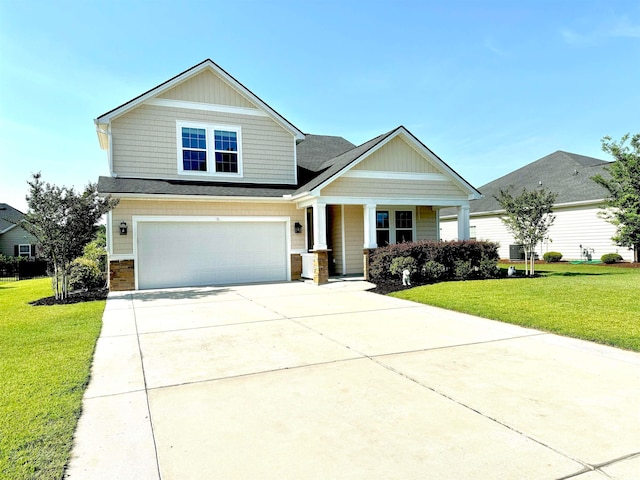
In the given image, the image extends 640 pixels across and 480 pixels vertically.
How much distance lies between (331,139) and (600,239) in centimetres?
1443

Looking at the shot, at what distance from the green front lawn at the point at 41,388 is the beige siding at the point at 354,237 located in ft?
32.9

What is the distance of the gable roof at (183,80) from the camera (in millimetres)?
13484

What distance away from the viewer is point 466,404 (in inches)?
142

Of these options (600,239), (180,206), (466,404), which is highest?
(180,206)

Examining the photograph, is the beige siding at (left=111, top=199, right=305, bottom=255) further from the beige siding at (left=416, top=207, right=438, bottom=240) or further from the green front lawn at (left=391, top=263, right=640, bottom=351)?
the green front lawn at (left=391, top=263, right=640, bottom=351)

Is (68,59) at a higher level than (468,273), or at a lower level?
higher

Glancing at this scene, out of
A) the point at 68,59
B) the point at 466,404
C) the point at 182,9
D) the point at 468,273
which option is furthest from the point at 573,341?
the point at 68,59

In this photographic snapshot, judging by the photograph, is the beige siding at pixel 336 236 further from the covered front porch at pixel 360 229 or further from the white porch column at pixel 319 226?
the white porch column at pixel 319 226

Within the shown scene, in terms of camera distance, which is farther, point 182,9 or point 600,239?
point 600,239

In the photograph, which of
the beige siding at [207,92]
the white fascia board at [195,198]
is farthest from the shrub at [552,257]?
the beige siding at [207,92]

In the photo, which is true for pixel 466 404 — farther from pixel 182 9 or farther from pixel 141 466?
pixel 182 9

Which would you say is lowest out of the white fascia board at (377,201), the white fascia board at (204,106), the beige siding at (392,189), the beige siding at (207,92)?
the white fascia board at (377,201)

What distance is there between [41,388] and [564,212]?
23.5 metres

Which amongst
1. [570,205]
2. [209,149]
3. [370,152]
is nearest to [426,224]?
[370,152]
